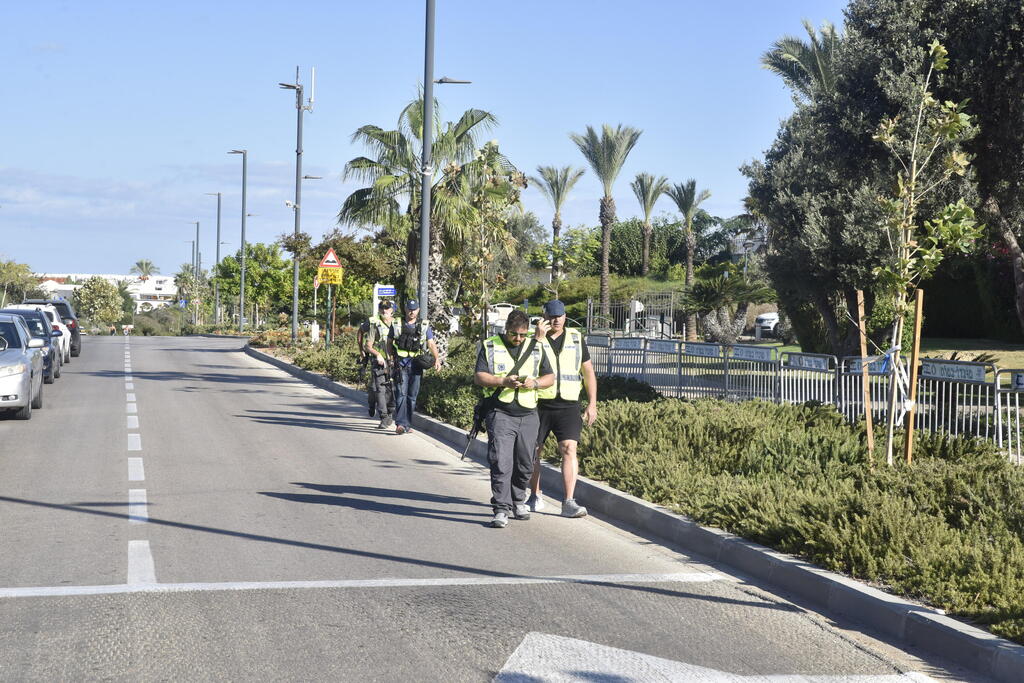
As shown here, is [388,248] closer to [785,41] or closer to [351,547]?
[785,41]

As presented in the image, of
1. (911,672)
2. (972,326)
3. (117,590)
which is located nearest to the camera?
(911,672)

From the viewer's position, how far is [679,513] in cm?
852

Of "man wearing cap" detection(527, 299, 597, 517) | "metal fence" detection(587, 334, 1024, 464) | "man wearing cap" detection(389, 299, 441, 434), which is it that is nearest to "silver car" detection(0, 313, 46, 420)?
"man wearing cap" detection(389, 299, 441, 434)

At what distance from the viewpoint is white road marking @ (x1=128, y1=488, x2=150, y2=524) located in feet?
28.1

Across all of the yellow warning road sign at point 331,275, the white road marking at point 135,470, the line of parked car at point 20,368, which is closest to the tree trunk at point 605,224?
the yellow warning road sign at point 331,275

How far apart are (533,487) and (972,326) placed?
28276 millimetres

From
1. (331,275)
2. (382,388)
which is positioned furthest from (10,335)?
(331,275)

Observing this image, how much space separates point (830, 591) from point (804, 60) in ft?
90.9

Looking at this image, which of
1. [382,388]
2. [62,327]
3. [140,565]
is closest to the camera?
[140,565]

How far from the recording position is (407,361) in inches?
572

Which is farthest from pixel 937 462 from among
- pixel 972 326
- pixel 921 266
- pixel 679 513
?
pixel 972 326

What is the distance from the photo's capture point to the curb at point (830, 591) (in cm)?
535

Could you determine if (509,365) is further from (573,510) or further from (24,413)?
(24,413)

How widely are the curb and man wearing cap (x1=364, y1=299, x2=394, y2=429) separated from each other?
569 centimetres
